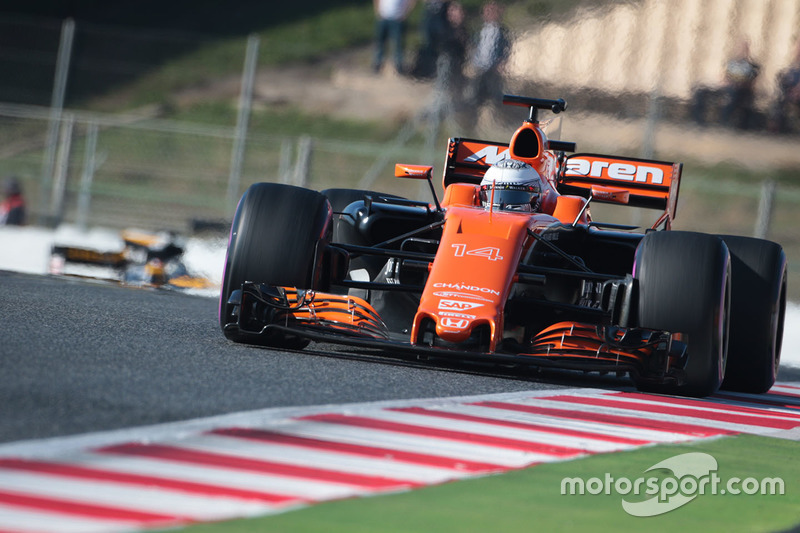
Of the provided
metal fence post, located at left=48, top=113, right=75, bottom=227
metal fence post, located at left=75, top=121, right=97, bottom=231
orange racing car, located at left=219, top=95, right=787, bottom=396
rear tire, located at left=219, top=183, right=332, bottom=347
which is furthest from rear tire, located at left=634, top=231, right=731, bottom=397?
metal fence post, located at left=48, top=113, right=75, bottom=227

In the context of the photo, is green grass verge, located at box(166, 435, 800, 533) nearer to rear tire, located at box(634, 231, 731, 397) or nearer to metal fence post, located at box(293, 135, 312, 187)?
rear tire, located at box(634, 231, 731, 397)

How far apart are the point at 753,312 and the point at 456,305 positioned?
2086 millimetres

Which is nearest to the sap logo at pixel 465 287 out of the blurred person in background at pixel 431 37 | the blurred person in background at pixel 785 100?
the blurred person in background at pixel 785 100

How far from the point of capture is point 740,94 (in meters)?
18.1

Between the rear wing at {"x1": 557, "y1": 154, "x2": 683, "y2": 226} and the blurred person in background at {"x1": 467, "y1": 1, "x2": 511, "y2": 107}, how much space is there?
8.41 m

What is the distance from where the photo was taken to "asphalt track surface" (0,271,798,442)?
174 inches

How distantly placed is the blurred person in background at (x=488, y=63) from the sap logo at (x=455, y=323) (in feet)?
36.5

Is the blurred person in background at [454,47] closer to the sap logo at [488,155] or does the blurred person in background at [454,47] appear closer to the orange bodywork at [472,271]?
the sap logo at [488,155]

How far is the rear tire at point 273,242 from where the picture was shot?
723cm

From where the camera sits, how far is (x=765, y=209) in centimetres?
1432

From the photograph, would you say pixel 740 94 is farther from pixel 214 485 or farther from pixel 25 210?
pixel 214 485

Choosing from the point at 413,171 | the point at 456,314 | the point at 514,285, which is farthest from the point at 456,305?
the point at 413,171

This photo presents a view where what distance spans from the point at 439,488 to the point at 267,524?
82 centimetres

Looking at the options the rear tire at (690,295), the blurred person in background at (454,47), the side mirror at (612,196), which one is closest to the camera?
the rear tire at (690,295)
